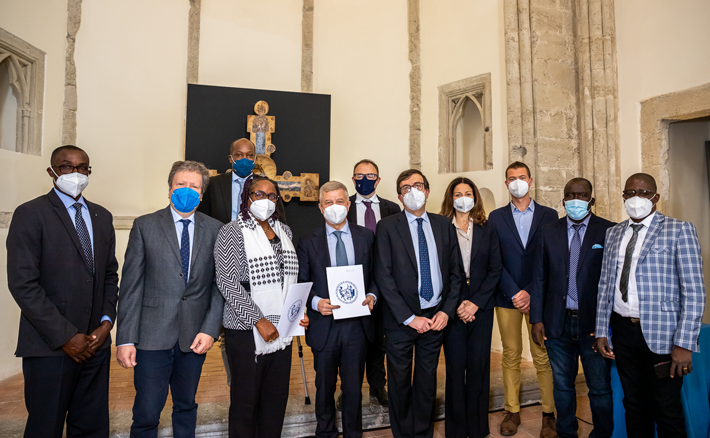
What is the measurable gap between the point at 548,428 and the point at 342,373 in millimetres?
1598

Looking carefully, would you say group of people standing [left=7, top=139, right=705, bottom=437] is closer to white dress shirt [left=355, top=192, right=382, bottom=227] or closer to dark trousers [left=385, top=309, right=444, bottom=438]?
dark trousers [left=385, top=309, right=444, bottom=438]

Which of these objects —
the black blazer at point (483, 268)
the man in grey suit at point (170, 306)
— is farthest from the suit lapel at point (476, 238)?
the man in grey suit at point (170, 306)

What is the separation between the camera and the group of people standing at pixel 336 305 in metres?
2.27

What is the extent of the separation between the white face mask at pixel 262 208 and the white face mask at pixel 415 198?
0.90 metres

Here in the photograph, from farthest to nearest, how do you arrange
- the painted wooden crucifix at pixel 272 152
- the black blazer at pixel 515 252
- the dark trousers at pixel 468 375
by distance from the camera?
A: 1. the painted wooden crucifix at pixel 272 152
2. the black blazer at pixel 515 252
3. the dark trousers at pixel 468 375

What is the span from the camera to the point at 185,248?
2426mm

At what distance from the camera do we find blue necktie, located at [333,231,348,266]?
2.81 m

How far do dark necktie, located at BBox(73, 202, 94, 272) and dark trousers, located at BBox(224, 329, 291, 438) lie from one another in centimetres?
81

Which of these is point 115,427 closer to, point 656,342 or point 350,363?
point 350,363

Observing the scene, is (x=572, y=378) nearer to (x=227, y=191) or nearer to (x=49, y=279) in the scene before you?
(x=227, y=191)

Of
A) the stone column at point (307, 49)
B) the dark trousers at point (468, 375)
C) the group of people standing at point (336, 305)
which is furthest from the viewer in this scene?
the stone column at point (307, 49)

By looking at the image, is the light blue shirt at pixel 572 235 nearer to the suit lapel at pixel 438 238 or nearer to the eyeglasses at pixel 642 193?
the eyeglasses at pixel 642 193

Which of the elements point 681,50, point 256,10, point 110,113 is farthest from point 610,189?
point 110,113

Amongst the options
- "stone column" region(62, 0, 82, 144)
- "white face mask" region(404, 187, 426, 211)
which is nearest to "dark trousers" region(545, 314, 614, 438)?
"white face mask" region(404, 187, 426, 211)
